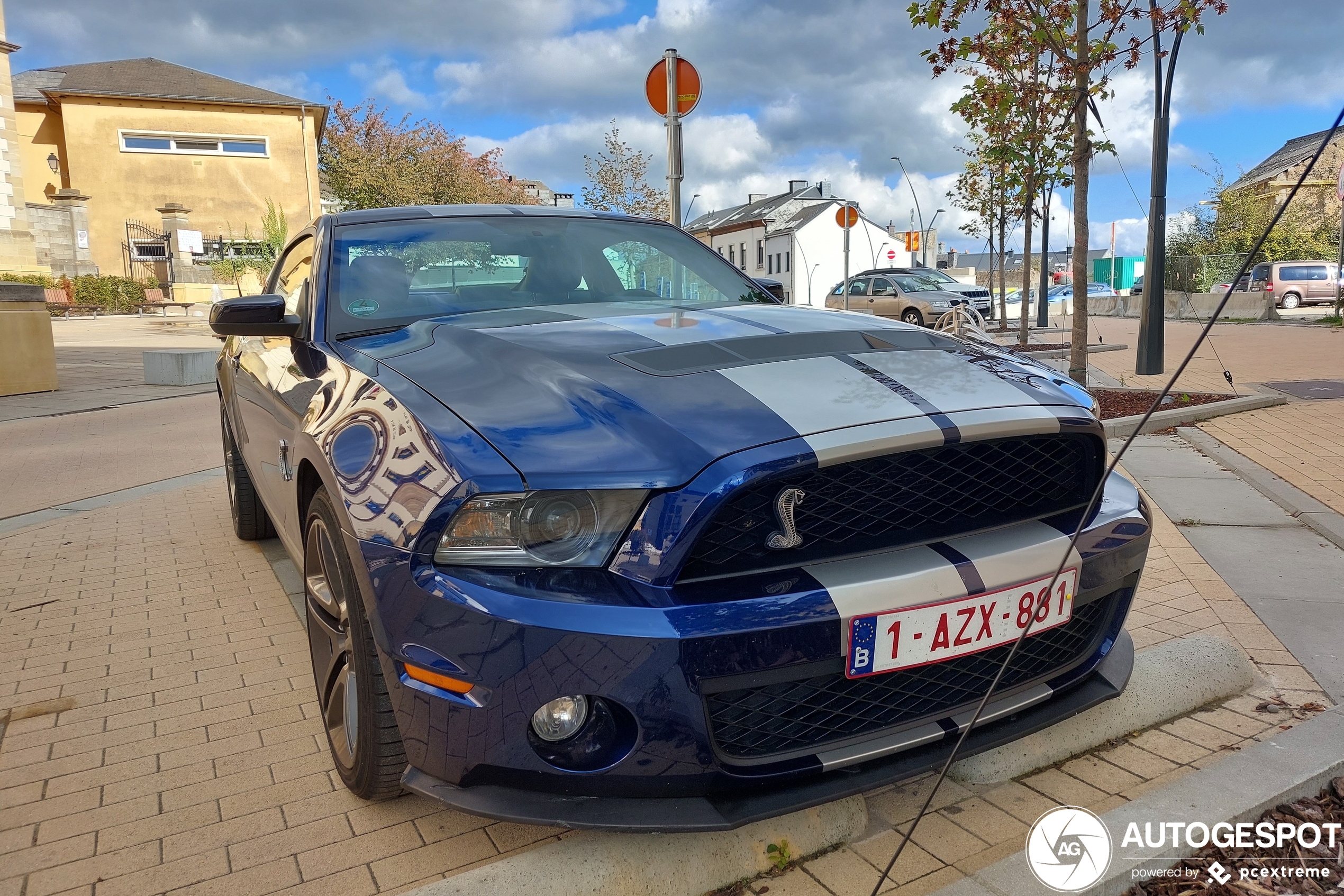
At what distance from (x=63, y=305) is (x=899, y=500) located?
31.9 meters

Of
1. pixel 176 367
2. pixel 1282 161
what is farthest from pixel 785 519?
pixel 1282 161

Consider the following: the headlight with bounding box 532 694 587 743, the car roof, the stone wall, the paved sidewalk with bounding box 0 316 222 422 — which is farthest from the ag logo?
the stone wall

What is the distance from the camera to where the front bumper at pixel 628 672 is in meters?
1.67

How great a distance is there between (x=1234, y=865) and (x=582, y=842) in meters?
1.36

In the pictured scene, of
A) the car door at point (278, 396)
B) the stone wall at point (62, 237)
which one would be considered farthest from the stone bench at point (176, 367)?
the stone wall at point (62, 237)

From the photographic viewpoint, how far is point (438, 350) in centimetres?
239

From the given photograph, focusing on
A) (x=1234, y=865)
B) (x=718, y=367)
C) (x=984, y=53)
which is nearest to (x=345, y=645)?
(x=718, y=367)

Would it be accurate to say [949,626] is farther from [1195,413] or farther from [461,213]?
[1195,413]

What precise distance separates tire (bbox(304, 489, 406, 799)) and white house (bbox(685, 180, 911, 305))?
172ft

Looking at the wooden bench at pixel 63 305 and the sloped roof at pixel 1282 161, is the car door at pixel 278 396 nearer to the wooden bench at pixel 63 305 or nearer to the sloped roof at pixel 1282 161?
the wooden bench at pixel 63 305

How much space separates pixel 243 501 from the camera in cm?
470

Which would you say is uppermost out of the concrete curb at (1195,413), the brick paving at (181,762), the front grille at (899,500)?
the front grille at (899,500)

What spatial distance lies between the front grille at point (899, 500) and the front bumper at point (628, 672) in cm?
5

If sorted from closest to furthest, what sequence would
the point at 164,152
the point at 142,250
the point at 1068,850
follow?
the point at 1068,850
the point at 142,250
the point at 164,152
